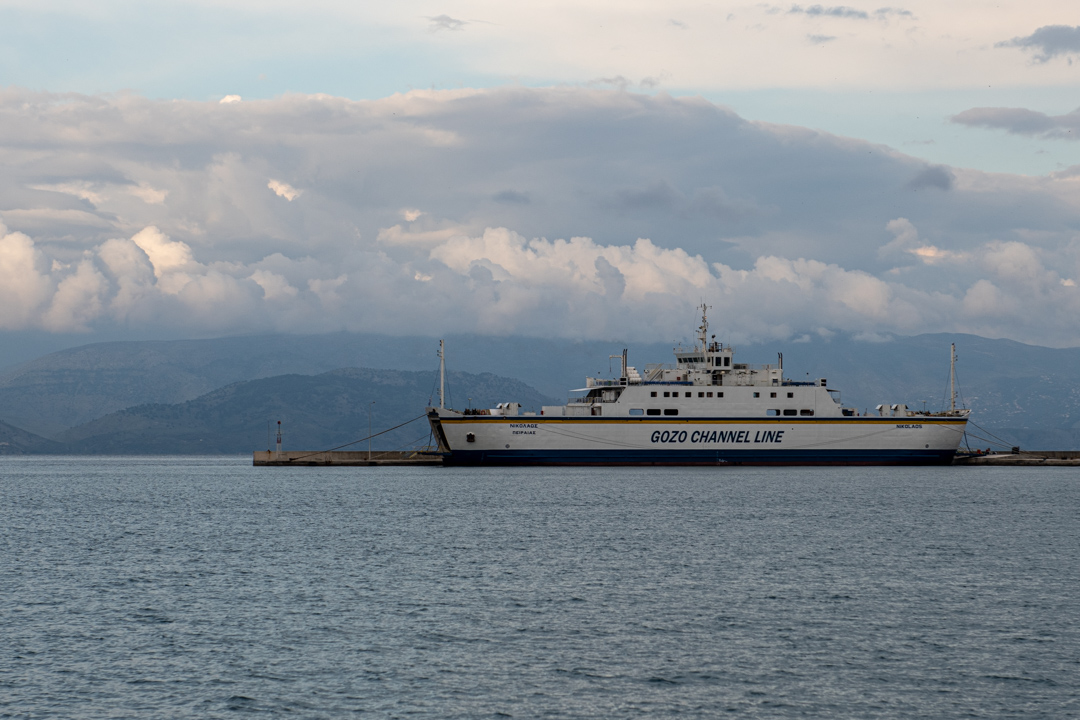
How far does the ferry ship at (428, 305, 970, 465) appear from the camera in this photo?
108 metres

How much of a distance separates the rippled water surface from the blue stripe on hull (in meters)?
41.9

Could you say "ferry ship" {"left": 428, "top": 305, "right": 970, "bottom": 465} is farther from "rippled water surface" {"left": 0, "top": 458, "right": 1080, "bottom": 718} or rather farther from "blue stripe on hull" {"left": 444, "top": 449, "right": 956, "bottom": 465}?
"rippled water surface" {"left": 0, "top": 458, "right": 1080, "bottom": 718}

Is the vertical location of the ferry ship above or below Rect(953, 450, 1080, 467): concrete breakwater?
above

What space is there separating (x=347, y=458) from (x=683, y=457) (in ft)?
174

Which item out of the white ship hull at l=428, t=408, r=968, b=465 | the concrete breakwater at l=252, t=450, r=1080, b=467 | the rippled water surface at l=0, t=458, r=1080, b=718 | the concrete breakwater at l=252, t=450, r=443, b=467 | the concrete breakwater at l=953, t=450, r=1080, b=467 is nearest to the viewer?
the rippled water surface at l=0, t=458, r=1080, b=718

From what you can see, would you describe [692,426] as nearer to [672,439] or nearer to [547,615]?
[672,439]

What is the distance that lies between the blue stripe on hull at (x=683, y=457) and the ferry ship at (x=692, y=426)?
0.34 ft

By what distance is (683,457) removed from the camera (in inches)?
4304

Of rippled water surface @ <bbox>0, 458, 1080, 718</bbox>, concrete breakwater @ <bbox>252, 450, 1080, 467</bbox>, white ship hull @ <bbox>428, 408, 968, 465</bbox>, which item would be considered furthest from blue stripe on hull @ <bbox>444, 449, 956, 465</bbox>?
rippled water surface @ <bbox>0, 458, 1080, 718</bbox>

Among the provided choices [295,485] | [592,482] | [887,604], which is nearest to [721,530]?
[887,604]

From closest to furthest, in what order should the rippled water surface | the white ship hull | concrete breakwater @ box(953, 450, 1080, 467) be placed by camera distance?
the rippled water surface < the white ship hull < concrete breakwater @ box(953, 450, 1080, 467)

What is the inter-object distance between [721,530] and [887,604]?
2088 centimetres

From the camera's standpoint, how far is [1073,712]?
21.9 metres

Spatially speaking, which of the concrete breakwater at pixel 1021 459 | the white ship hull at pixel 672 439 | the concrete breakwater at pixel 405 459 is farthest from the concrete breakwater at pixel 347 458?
the concrete breakwater at pixel 1021 459
